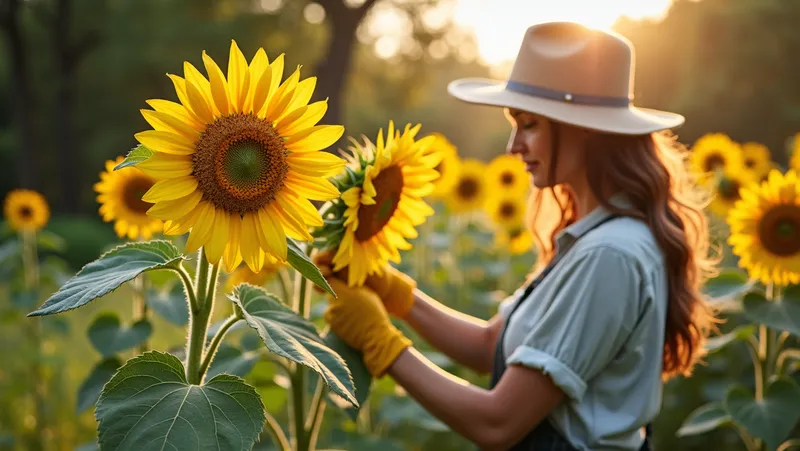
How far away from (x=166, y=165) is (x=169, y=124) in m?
0.06

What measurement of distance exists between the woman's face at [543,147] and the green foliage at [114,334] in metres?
1.28

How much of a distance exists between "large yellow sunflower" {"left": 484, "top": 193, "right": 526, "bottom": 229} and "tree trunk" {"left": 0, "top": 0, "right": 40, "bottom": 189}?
1017 cm

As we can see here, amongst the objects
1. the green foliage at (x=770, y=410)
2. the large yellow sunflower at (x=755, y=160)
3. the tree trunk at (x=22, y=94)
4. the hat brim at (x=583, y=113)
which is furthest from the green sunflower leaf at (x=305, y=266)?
the tree trunk at (x=22, y=94)

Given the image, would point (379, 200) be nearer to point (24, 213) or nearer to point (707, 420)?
point (707, 420)

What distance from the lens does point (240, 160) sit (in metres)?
1.31

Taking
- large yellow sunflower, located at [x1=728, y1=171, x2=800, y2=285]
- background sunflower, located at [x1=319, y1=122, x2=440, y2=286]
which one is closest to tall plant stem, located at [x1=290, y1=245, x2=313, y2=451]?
background sunflower, located at [x1=319, y1=122, x2=440, y2=286]

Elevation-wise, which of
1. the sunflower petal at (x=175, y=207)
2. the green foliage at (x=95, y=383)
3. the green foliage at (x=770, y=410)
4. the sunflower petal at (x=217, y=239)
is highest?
the sunflower petal at (x=175, y=207)

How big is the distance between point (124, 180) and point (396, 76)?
52.0 ft

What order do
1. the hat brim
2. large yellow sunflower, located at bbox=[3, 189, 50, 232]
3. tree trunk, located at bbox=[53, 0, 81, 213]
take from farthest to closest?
tree trunk, located at bbox=[53, 0, 81, 213] → large yellow sunflower, located at bbox=[3, 189, 50, 232] → the hat brim

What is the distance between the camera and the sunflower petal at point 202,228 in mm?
1266

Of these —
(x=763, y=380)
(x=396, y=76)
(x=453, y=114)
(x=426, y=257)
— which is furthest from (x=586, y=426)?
(x=453, y=114)

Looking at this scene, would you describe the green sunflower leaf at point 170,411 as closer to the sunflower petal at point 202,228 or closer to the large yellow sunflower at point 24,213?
the sunflower petal at point 202,228

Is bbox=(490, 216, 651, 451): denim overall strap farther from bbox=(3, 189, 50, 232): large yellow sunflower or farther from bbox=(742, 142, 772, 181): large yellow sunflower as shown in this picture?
bbox=(3, 189, 50, 232): large yellow sunflower

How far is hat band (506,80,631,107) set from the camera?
2.14 metres
